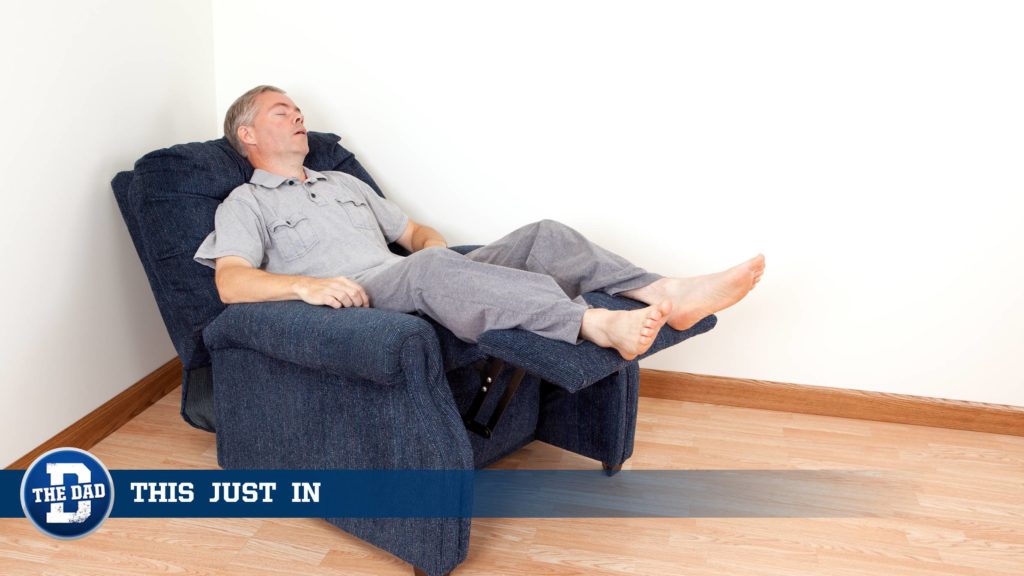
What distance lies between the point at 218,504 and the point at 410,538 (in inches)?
24.2

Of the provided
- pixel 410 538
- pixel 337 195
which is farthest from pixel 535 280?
pixel 337 195

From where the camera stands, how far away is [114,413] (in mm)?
2547

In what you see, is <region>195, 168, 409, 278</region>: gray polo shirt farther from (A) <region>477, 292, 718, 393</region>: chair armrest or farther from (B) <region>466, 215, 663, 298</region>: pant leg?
(A) <region>477, 292, 718, 393</region>: chair armrest

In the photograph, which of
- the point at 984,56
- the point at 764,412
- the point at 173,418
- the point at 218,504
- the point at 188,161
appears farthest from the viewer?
the point at 764,412

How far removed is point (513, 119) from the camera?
9.23 feet

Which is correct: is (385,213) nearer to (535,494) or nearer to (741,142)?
(535,494)

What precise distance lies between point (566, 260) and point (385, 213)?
649 millimetres

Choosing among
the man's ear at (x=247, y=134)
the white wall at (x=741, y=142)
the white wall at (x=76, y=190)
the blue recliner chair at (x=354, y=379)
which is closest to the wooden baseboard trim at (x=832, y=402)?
the white wall at (x=741, y=142)

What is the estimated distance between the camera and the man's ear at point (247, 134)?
2.44m

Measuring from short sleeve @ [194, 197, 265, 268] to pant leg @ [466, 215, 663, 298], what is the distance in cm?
54

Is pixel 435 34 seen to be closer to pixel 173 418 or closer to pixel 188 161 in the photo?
pixel 188 161

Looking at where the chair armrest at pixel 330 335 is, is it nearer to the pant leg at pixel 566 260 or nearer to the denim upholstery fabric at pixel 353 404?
the denim upholstery fabric at pixel 353 404

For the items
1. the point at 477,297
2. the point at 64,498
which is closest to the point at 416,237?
the point at 477,297

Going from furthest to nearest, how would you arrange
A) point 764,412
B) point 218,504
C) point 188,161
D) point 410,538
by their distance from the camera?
point 764,412 → point 188,161 → point 218,504 → point 410,538
